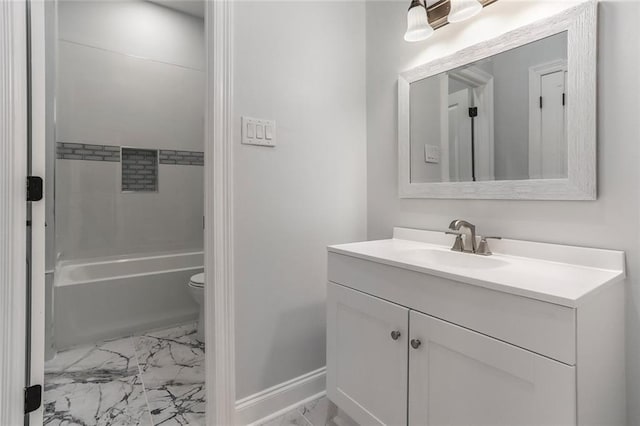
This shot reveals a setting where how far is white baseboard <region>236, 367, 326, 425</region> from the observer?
55.2 inches

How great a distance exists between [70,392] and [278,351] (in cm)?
113

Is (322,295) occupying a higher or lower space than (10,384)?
higher

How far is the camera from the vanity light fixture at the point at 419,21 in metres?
1.43

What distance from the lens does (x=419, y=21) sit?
4.70 feet

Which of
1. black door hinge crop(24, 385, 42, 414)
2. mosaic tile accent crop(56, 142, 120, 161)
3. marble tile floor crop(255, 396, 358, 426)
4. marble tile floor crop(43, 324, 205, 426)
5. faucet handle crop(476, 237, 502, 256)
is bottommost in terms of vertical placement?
marble tile floor crop(255, 396, 358, 426)

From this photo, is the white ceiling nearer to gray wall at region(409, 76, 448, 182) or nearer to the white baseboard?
gray wall at region(409, 76, 448, 182)

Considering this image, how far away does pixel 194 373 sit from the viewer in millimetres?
1830

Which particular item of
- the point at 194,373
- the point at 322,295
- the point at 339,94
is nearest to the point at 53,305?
the point at 194,373

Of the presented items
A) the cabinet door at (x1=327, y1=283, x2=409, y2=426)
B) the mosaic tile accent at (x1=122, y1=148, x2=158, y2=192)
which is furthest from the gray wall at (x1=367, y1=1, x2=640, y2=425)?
the mosaic tile accent at (x1=122, y1=148, x2=158, y2=192)

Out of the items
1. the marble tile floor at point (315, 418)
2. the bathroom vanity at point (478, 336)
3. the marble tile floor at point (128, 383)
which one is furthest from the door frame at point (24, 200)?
the bathroom vanity at point (478, 336)

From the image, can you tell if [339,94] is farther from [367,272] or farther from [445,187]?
[367,272]

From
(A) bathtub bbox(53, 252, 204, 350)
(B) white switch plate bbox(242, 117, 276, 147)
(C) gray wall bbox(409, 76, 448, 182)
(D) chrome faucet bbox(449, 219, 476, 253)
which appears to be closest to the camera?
(D) chrome faucet bbox(449, 219, 476, 253)

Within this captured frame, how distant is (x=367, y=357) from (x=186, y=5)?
3.16 metres

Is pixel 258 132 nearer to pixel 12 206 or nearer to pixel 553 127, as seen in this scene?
pixel 12 206
